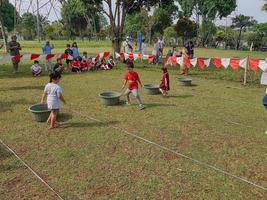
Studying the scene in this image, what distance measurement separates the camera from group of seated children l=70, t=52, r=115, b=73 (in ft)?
60.3

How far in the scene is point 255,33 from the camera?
67.4m

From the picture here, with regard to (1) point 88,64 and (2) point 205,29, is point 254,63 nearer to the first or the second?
(1) point 88,64

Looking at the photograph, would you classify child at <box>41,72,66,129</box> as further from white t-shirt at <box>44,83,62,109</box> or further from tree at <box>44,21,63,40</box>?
tree at <box>44,21,63,40</box>

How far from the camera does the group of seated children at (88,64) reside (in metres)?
18.4

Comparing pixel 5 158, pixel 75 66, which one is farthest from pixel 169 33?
pixel 5 158

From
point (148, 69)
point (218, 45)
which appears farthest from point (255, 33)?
point (148, 69)

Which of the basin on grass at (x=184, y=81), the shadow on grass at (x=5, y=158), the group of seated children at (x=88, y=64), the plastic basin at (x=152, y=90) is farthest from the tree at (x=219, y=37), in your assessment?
the shadow on grass at (x=5, y=158)

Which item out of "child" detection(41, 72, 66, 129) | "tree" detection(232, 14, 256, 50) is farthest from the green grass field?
"tree" detection(232, 14, 256, 50)

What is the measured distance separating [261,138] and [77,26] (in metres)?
89.8

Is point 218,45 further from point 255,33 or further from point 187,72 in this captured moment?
point 187,72

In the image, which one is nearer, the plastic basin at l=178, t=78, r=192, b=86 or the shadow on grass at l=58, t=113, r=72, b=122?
the shadow on grass at l=58, t=113, r=72, b=122

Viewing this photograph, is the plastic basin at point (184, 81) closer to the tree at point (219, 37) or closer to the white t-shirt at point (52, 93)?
the white t-shirt at point (52, 93)

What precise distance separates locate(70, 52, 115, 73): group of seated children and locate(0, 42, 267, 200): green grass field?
668 centimetres

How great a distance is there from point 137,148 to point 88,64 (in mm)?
12958
